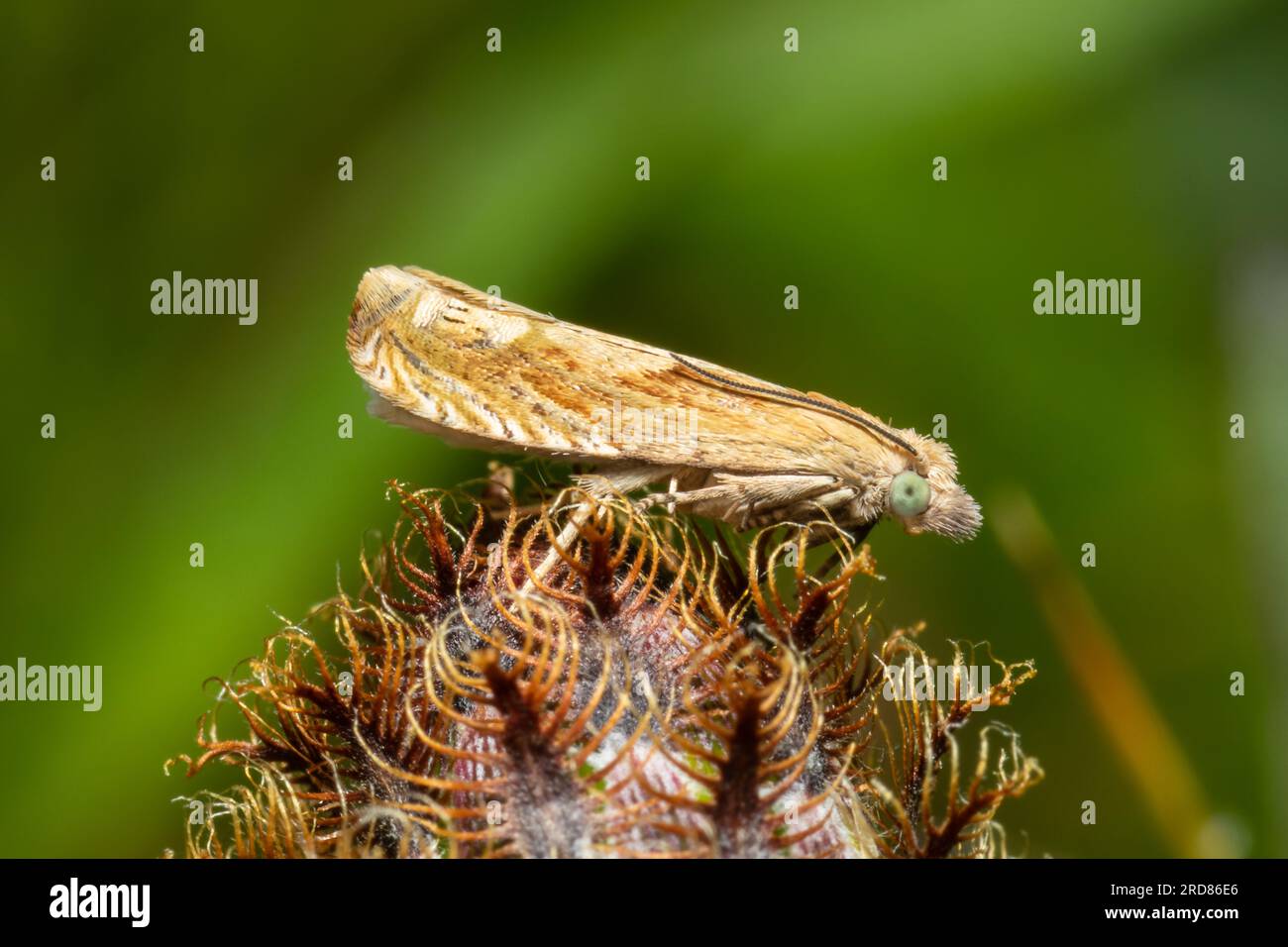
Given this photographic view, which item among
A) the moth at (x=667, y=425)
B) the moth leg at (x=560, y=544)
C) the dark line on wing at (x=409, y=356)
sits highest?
the dark line on wing at (x=409, y=356)

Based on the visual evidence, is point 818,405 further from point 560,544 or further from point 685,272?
point 685,272

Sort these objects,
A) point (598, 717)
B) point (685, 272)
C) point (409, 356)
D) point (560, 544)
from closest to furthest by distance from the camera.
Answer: point (598, 717) < point (560, 544) < point (409, 356) < point (685, 272)

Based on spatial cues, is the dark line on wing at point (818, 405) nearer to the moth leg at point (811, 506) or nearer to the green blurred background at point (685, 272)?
the moth leg at point (811, 506)

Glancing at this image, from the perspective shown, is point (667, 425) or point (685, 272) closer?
point (667, 425)

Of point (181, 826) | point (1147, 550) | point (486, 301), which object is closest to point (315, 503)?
point (486, 301)

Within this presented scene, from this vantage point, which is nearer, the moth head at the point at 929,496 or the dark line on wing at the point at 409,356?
the moth head at the point at 929,496

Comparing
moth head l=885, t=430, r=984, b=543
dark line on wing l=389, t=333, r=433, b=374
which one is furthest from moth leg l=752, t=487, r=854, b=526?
dark line on wing l=389, t=333, r=433, b=374

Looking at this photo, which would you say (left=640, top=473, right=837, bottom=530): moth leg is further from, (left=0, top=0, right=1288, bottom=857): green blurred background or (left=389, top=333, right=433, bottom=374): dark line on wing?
(left=0, top=0, right=1288, bottom=857): green blurred background

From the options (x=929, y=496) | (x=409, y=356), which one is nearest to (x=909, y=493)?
(x=929, y=496)

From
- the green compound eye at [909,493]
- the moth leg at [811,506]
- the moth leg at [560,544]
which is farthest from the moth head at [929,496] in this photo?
the moth leg at [560,544]
